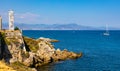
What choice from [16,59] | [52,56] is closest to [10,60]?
[16,59]

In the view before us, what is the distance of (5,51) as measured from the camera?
95.8m

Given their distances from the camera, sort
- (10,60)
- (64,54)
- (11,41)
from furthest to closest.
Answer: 1. (64,54)
2. (11,41)
3. (10,60)

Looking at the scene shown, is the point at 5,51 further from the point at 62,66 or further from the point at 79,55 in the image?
the point at 79,55

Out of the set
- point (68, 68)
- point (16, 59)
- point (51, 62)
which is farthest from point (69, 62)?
point (16, 59)

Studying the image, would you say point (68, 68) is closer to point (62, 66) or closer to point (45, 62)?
point (62, 66)

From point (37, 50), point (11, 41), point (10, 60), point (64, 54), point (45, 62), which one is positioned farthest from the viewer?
point (64, 54)

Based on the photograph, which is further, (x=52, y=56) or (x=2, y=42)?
Answer: (x=52, y=56)

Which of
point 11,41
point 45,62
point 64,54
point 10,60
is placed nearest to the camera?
point 10,60

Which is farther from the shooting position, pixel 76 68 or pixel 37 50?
pixel 37 50

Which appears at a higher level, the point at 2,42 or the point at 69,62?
the point at 2,42

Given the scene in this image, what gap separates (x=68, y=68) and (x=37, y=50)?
21721 millimetres

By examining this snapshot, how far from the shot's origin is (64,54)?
5143 inches

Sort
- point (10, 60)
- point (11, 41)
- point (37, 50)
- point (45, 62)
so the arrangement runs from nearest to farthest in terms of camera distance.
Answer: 1. point (10, 60)
2. point (11, 41)
3. point (45, 62)
4. point (37, 50)

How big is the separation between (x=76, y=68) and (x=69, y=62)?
13924 mm
